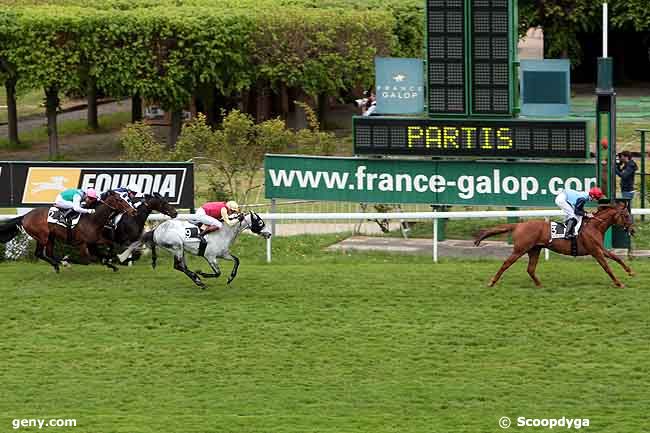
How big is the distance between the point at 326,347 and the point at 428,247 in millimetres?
5343

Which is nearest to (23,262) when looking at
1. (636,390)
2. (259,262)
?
(259,262)

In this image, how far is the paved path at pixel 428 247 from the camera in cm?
1927

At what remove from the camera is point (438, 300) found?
16.4 meters

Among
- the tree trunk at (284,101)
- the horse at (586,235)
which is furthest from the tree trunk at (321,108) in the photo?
the horse at (586,235)

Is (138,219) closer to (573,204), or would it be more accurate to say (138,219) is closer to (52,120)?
(573,204)

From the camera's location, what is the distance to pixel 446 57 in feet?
64.2

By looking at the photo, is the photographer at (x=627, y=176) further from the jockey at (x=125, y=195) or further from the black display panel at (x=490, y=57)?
the jockey at (x=125, y=195)

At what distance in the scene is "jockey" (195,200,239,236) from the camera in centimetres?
1672

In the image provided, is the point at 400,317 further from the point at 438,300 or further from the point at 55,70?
the point at 55,70

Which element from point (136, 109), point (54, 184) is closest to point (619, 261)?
point (54, 184)

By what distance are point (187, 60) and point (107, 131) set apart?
534cm

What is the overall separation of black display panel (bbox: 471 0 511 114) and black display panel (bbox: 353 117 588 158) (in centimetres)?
23

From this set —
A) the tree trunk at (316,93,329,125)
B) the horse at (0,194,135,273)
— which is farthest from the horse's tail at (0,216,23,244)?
the tree trunk at (316,93,329,125)

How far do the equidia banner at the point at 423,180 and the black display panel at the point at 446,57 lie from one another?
748mm
